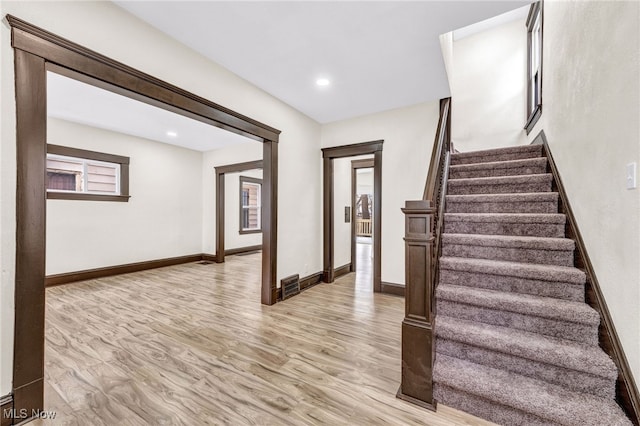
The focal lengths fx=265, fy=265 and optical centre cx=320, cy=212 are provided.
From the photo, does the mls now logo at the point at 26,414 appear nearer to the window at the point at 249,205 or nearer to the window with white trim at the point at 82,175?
the window with white trim at the point at 82,175

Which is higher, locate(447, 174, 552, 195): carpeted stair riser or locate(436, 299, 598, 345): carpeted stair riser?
locate(447, 174, 552, 195): carpeted stair riser

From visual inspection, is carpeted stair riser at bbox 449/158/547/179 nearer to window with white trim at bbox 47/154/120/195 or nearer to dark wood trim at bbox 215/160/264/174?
dark wood trim at bbox 215/160/264/174

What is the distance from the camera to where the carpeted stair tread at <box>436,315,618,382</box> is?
4.94 ft

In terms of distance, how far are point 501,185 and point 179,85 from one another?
3452 millimetres

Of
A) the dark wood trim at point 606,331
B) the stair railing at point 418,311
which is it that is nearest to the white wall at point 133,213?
the stair railing at point 418,311

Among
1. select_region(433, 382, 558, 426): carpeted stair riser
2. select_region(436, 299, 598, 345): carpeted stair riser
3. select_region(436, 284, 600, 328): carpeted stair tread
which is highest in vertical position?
select_region(436, 284, 600, 328): carpeted stair tread

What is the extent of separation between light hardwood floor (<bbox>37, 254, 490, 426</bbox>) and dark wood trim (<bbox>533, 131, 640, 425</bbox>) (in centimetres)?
71

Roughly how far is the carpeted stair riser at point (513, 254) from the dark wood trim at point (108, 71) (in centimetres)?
267

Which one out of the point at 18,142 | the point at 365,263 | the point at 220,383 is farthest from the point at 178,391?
the point at 365,263

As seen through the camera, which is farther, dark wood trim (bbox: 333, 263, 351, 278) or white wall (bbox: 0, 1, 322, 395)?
dark wood trim (bbox: 333, 263, 351, 278)

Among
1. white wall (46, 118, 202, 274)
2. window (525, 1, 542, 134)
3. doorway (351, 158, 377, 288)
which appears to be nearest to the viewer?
window (525, 1, 542, 134)

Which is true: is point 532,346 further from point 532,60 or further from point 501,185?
point 532,60

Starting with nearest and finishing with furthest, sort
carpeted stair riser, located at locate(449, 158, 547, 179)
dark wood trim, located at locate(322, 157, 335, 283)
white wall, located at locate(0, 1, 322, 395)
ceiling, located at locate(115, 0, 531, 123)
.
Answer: white wall, located at locate(0, 1, 322, 395), ceiling, located at locate(115, 0, 531, 123), carpeted stair riser, located at locate(449, 158, 547, 179), dark wood trim, located at locate(322, 157, 335, 283)

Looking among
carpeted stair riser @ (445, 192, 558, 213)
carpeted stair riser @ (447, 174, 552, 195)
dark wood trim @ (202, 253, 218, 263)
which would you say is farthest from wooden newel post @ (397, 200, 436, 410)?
dark wood trim @ (202, 253, 218, 263)
